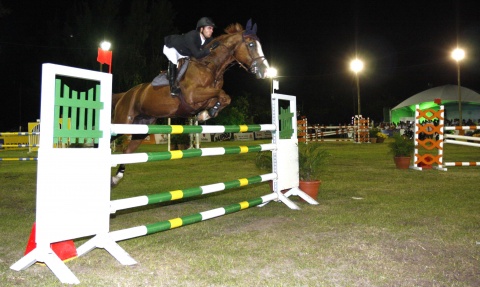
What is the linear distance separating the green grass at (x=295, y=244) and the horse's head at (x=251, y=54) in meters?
1.54

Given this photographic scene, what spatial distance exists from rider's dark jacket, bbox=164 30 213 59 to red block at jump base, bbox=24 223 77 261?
2.69 metres

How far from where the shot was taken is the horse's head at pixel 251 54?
473 cm

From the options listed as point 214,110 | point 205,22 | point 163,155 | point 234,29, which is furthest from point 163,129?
point 234,29

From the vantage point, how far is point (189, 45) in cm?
480

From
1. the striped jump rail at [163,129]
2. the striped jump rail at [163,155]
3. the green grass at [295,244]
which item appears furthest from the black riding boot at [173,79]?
the green grass at [295,244]

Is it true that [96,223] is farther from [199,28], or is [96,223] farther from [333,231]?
[199,28]

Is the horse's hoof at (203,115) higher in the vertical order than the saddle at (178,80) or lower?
lower

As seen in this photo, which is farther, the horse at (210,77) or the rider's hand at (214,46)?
the rider's hand at (214,46)

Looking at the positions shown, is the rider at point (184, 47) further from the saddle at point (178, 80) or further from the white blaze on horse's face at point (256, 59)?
the white blaze on horse's face at point (256, 59)

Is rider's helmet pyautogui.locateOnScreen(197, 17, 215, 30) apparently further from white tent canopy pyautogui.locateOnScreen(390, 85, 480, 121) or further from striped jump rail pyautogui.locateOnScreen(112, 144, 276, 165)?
white tent canopy pyautogui.locateOnScreen(390, 85, 480, 121)

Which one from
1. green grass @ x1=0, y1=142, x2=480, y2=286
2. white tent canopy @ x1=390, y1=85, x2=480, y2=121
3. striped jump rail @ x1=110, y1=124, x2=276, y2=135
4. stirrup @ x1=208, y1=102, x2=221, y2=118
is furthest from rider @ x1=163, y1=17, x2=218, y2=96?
white tent canopy @ x1=390, y1=85, x2=480, y2=121

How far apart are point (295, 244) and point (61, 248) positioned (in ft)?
5.23

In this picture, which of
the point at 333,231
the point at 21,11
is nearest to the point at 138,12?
the point at 21,11

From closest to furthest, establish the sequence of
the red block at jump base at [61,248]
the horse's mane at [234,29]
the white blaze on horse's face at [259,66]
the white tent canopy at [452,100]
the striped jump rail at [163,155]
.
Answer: the red block at jump base at [61,248]
the striped jump rail at [163,155]
the white blaze on horse's face at [259,66]
the horse's mane at [234,29]
the white tent canopy at [452,100]
